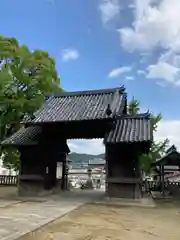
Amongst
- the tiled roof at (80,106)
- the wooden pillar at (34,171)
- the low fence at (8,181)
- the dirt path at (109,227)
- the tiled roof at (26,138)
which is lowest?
the dirt path at (109,227)

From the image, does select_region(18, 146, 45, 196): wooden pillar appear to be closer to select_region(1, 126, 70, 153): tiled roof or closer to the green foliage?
select_region(1, 126, 70, 153): tiled roof

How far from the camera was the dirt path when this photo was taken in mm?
6734

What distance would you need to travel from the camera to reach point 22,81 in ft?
69.1

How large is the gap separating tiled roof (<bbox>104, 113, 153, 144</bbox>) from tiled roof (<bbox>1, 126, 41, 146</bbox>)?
410cm

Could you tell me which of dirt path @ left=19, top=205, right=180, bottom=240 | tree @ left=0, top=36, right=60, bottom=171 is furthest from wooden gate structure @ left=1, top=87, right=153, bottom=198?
dirt path @ left=19, top=205, right=180, bottom=240

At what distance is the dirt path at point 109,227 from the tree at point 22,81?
12031 millimetres

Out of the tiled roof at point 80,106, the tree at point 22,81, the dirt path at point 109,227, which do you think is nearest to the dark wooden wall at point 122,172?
the tiled roof at point 80,106

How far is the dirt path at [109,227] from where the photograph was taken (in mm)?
6734

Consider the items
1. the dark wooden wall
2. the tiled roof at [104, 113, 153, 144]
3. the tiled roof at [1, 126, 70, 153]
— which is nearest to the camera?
the tiled roof at [104, 113, 153, 144]

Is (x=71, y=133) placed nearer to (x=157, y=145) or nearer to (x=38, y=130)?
(x=38, y=130)

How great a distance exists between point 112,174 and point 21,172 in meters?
5.13

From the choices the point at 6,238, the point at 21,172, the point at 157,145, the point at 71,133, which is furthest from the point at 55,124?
the point at 157,145

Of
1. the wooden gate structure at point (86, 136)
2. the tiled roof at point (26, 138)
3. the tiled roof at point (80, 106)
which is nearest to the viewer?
the wooden gate structure at point (86, 136)

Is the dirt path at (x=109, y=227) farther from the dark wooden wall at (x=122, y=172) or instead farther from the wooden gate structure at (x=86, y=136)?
the wooden gate structure at (x=86, y=136)
